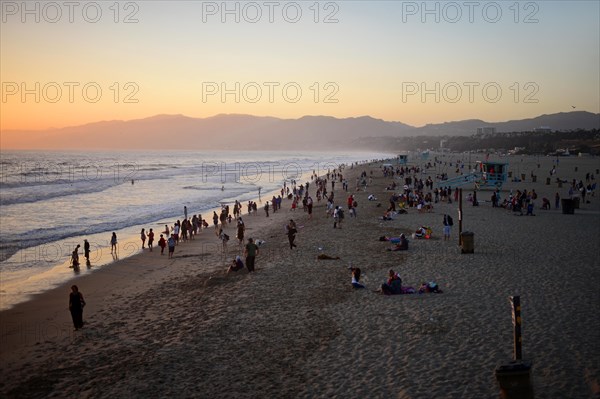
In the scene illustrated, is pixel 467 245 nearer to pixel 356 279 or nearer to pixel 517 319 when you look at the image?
pixel 356 279

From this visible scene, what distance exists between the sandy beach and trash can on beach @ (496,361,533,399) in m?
1.12

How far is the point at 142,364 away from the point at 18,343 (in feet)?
11.9

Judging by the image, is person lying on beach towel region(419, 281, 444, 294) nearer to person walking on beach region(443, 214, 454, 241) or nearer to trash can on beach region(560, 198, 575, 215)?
person walking on beach region(443, 214, 454, 241)

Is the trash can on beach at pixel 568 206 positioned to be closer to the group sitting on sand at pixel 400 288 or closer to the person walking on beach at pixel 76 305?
the group sitting on sand at pixel 400 288

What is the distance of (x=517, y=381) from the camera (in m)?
5.45

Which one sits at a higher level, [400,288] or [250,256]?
[250,256]

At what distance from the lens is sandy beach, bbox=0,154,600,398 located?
285 inches

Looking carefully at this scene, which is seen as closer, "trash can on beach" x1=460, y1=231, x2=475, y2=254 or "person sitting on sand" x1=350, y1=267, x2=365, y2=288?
"person sitting on sand" x1=350, y1=267, x2=365, y2=288

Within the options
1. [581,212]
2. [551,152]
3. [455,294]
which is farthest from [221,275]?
[551,152]

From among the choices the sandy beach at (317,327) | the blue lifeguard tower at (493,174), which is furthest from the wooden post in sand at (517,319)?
the blue lifeguard tower at (493,174)

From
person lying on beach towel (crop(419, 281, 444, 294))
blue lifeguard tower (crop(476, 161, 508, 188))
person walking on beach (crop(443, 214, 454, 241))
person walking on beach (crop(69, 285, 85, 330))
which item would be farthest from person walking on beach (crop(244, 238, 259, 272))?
blue lifeguard tower (crop(476, 161, 508, 188))

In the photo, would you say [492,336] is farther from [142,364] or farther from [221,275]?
[221,275]

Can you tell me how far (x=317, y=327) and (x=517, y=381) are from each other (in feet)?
15.4

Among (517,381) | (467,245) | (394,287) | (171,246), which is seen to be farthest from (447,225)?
(517,381)
